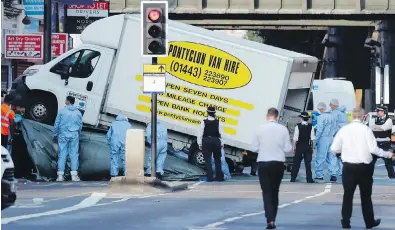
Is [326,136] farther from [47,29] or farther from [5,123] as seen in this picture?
[47,29]

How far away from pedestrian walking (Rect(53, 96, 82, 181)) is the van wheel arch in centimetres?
137

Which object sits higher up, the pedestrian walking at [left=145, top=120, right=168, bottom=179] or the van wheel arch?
the van wheel arch

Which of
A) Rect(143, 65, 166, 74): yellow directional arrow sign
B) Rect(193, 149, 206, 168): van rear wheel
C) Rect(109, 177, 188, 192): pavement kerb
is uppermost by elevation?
Rect(143, 65, 166, 74): yellow directional arrow sign

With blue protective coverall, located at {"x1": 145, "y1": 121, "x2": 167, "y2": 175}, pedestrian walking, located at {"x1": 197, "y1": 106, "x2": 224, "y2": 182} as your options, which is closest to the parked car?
blue protective coverall, located at {"x1": 145, "y1": 121, "x2": 167, "y2": 175}

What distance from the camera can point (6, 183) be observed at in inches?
571

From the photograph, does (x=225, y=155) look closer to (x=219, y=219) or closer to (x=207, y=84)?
(x=207, y=84)

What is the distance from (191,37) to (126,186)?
21.2 ft

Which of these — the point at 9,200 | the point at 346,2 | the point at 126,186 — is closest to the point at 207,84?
the point at 126,186

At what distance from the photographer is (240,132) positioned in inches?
1170

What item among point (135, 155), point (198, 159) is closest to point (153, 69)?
point (135, 155)

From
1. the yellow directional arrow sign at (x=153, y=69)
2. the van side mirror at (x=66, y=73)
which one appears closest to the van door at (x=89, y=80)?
the van side mirror at (x=66, y=73)

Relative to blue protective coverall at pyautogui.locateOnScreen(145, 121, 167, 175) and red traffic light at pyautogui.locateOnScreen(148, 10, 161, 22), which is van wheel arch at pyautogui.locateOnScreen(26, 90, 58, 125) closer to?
blue protective coverall at pyautogui.locateOnScreen(145, 121, 167, 175)

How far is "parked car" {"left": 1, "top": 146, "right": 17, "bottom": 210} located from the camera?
14414 millimetres

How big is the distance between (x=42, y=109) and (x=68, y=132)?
178 centimetres
